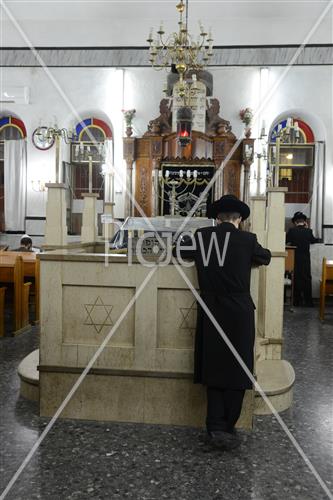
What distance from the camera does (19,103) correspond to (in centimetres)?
1117

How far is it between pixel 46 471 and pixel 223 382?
1.17 m

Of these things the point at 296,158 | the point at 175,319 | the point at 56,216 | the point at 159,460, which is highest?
the point at 296,158

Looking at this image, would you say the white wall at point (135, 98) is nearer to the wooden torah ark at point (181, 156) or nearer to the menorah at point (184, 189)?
the wooden torah ark at point (181, 156)

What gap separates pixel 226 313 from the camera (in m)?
3.16

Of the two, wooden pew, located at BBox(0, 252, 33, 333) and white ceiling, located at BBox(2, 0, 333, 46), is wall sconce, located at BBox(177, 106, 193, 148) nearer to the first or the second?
white ceiling, located at BBox(2, 0, 333, 46)

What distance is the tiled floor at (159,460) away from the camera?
2.64 m

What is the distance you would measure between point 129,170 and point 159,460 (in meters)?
8.41

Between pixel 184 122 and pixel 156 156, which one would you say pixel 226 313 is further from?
pixel 156 156

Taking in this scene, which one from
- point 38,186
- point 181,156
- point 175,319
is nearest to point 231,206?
point 175,319

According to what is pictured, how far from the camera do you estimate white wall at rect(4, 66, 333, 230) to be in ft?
34.9

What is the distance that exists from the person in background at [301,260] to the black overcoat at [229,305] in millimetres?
6319

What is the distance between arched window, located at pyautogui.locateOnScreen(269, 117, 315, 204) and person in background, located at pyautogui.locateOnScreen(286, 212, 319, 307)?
1796 mm

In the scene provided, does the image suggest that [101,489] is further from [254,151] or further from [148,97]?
[148,97]

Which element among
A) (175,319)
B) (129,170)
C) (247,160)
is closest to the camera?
(175,319)
